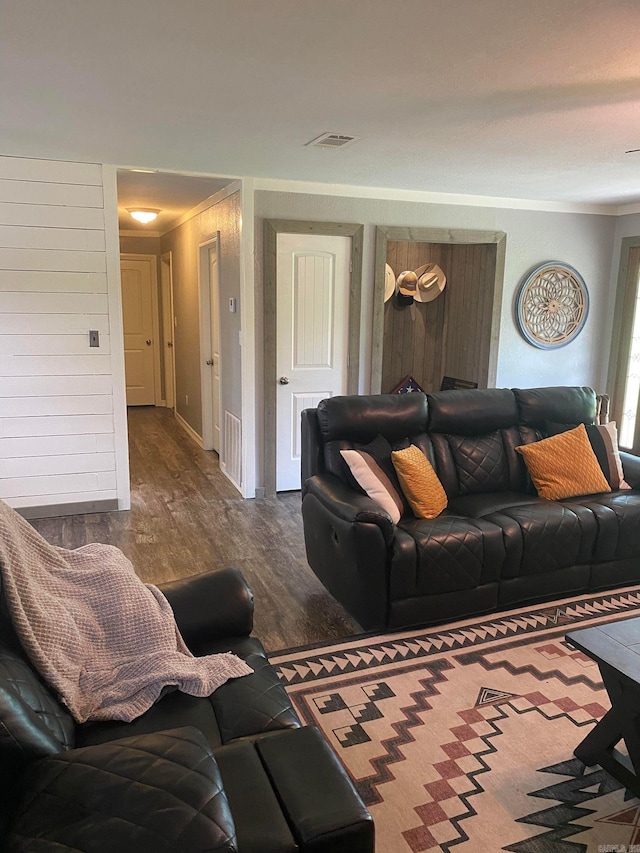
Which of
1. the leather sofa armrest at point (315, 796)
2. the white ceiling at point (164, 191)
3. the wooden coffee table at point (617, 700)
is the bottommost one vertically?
the wooden coffee table at point (617, 700)

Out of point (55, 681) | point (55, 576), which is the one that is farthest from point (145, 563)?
point (55, 681)

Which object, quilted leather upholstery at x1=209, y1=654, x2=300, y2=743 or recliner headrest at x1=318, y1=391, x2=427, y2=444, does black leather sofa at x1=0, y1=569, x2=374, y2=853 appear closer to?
quilted leather upholstery at x1=209, y1=654, x2=300, y2=743

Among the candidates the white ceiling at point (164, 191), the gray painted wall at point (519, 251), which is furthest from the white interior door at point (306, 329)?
the white ceiling at point (164, 191)

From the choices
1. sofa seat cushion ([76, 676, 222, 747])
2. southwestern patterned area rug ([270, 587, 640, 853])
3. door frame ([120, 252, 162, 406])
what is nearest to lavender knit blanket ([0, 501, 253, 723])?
sofa seat cushion ([76, 676, 222, 747])

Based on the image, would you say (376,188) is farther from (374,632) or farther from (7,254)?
(374,632)

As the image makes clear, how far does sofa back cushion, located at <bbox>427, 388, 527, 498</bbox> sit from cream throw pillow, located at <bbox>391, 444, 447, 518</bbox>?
1.02 feet

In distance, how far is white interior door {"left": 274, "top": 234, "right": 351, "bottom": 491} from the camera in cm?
487

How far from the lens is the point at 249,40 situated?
6.93 ft

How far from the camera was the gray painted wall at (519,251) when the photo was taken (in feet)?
15.9

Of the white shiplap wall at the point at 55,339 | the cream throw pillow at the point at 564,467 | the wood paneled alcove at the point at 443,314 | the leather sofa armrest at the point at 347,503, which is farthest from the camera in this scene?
the wood paneled alcove at the point at 443,314

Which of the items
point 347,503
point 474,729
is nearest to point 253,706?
point 474,729

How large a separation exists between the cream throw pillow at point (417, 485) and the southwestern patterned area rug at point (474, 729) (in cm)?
57

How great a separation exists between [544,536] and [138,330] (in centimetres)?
696

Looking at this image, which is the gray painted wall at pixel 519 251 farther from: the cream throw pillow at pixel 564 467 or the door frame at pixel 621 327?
the cream throw pillow at pixel 564 467
